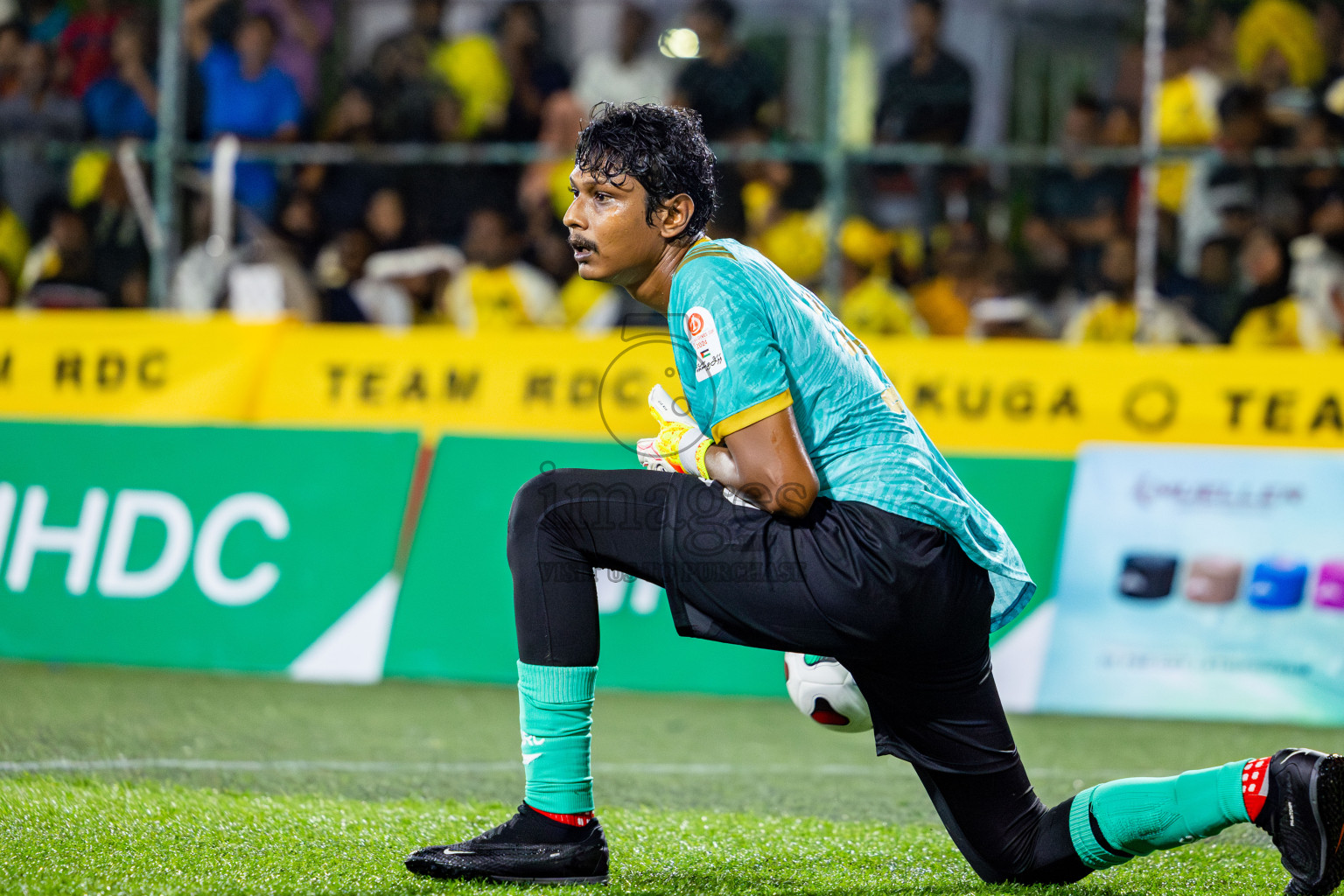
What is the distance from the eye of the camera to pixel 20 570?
6848 millimetres

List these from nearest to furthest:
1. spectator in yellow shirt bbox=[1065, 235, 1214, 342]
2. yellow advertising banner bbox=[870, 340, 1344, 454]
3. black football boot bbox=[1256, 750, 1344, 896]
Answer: black football boot bbox=[1256, 750, 1344, 896], yellow advertising banner bbox=[870, 340, 1344, 454], spectator in yellow shirt bbox=[1065, 235, 1214, 342]

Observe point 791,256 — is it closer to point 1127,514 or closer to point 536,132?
point 536,132

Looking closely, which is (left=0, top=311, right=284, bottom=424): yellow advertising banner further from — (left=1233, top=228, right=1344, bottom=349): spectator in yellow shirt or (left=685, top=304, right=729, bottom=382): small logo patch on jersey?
(left=685, top=304, right=729, bottom=382): small logo patch on jersey

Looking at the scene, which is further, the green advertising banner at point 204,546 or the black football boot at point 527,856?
the green advertising banner at point 204,546

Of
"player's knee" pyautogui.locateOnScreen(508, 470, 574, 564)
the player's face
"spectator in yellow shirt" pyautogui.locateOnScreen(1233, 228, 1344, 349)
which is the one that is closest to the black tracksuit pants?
"player's knee" pyautogui.locateOnScreen(508, 470, 574, 564)

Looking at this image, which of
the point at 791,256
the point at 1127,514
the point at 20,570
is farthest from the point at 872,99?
the point at 20,570

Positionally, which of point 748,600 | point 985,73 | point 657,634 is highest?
point 985,73

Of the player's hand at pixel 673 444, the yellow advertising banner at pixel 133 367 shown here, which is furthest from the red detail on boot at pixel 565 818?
the yellow advertising banner at pixel 133 367

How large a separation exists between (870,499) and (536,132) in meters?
7.31

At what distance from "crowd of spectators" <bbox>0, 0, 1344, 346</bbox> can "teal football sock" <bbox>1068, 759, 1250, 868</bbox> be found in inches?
214

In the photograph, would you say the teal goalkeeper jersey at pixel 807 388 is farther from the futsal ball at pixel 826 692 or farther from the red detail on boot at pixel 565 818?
the red detail on boot at pixel 565 818

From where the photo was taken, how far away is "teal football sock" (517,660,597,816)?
330 cm

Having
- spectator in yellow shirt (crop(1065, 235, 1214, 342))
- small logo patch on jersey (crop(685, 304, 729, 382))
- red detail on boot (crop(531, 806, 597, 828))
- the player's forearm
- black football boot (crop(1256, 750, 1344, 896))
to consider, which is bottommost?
red detail on boot (crop(531, 806, 597, 828))

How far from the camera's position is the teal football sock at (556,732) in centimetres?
330
